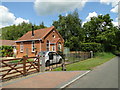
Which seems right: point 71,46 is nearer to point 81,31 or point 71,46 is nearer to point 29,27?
point 81,31

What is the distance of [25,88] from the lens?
6.27 meters

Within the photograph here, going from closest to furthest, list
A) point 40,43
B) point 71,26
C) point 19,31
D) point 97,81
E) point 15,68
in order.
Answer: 1. point 97,81
2. point 15,68
3. point 40,43
4. point 71,26
5. point 19,31

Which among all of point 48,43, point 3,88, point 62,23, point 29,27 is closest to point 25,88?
point 3,88

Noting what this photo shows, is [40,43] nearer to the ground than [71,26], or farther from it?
nearer to the ground

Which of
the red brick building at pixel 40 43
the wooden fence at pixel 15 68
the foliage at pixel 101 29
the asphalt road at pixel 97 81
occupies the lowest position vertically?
the asphalt road at pixel 97 81

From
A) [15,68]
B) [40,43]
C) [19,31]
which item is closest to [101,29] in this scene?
[40,43]

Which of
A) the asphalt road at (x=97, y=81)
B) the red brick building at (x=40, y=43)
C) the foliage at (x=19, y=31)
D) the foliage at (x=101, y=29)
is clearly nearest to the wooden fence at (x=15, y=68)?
the asphalt road at (x=97, y=81)

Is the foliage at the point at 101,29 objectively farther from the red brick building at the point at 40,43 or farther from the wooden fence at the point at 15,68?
the wooden fence at the point at 15,68

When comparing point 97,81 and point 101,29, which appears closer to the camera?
point 97,81

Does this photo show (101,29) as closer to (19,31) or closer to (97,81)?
(19,31)

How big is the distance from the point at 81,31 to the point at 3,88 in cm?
3937


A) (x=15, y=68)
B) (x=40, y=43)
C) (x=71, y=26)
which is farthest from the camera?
(x=71, y=26)

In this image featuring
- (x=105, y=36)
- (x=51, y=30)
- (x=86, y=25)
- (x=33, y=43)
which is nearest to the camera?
(x=33, y=43)

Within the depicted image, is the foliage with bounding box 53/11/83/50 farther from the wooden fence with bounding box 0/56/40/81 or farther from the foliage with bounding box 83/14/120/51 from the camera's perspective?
the wooden fence with bounding box 0/56/40/81
